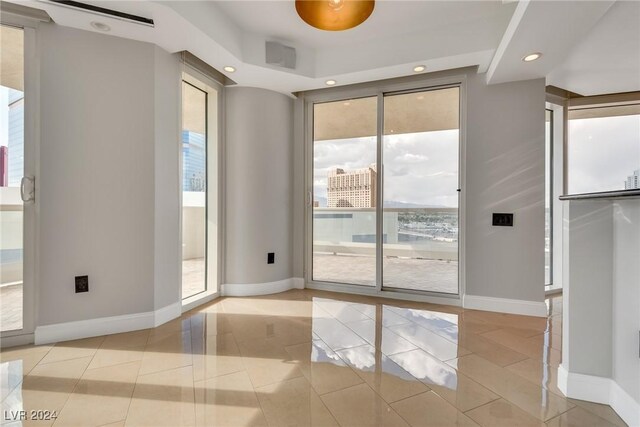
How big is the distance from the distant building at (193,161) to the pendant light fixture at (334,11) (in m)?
1.81

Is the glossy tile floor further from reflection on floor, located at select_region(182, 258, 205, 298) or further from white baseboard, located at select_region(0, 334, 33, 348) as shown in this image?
reflection on floor, located at select_region(182, 258, 205, 298)

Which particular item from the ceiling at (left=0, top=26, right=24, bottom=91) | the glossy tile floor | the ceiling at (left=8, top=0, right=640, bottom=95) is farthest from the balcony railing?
the ceiling at (left=0, top=26, right=24, bottom=91)

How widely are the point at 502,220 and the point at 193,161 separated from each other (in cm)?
340

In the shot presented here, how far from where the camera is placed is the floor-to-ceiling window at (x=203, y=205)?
11.6 ft

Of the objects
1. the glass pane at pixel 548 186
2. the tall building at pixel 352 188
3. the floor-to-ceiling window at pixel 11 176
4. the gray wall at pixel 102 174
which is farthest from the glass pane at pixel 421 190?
the floor-to-ceiling window at pixel 11 176

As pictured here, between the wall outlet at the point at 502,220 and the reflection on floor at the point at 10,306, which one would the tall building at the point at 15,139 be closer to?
the reflection on floor at the point at 10,306

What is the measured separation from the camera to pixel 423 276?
3.72 metres

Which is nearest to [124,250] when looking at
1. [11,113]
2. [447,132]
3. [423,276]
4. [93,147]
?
[93,147]

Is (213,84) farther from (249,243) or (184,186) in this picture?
(249,243)

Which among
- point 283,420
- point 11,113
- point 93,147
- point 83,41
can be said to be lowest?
point 283,420

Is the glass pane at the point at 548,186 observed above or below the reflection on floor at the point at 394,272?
above

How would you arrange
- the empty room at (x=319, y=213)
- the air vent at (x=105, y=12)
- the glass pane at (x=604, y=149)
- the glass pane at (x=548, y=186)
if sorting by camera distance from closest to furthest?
the empty room at (x=319, y=213), the air vent at (x=105, y=12), the glass pane at (x=604, y=149), the glass pane at (x=548, y=186)

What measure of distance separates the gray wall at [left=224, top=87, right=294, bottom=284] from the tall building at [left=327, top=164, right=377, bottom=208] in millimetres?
753

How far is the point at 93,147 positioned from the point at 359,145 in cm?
274
